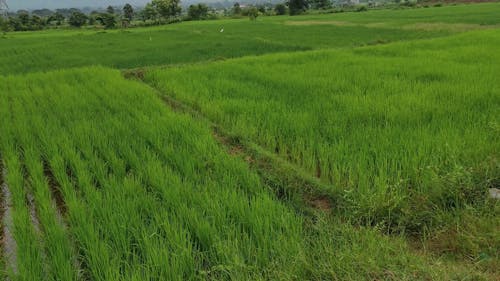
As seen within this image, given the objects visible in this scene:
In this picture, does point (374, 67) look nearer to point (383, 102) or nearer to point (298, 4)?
point (383, 102)

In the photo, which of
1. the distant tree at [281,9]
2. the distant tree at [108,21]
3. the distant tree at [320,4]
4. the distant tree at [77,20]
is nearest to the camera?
the distant tree at [108,21]

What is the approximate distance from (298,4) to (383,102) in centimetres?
4695

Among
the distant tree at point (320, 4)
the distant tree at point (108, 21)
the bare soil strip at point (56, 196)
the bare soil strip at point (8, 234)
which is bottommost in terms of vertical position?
the bare soil strip at point (8, 234)

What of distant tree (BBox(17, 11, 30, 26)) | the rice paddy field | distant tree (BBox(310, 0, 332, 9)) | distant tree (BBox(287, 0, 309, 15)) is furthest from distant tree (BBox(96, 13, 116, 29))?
the rice paddy field

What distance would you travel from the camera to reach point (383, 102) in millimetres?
4844

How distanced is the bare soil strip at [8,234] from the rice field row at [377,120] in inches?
87.9

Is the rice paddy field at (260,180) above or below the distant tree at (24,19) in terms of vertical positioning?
below

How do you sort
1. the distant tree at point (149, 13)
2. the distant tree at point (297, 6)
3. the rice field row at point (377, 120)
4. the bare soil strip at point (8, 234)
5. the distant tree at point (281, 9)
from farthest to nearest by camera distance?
the distant tree at point (281, 9) → the distant tree at point (297, 6) → the distant tree at point (149, 13) → the rice field row at point (377, 120) → the bare soil strip at point (8, 234)

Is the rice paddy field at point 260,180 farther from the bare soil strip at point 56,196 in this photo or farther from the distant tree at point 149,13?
the distant tree at point 149,13

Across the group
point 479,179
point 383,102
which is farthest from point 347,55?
point 479,179

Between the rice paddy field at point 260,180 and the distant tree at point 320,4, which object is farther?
the distant tree at point 320,4

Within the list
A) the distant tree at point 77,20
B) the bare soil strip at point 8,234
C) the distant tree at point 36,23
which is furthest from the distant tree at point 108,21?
the bare soil strip at point 8,234

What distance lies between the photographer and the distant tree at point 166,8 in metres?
44.2

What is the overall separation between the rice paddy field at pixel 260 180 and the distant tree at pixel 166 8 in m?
40.7
